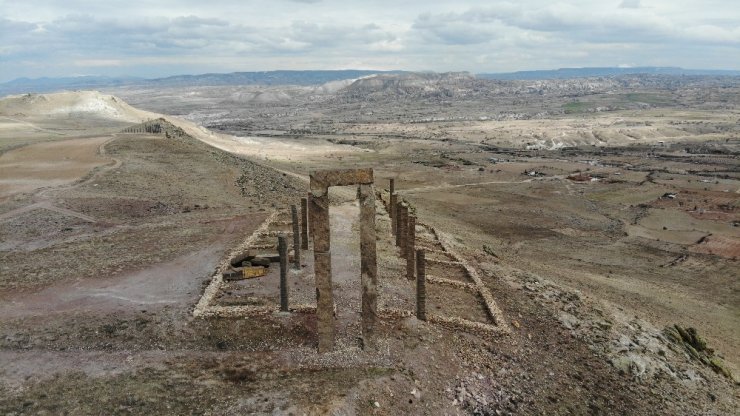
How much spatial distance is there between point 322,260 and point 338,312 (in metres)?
3.63

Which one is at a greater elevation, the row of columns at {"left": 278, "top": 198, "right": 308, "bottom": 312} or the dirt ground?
the row of columns at {"left": 278, "top": 198, "right": 308, "bottom": 312}

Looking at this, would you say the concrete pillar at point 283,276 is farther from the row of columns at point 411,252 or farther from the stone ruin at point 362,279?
the row of columns at point 411,252

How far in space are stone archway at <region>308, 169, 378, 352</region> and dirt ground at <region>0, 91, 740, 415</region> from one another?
2.86 ft

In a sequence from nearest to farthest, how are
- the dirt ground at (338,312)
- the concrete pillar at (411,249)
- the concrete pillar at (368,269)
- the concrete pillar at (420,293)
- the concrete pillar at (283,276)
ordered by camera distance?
the dirt ground at (338,312) < the concrete pillar at (368,269) < the concrete pillar at (283,276) < the concrete pillar at (420,293) < the concrete pillar at (411,249)

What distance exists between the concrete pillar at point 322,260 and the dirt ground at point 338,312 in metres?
0.69

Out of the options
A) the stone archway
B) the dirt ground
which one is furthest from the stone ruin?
the dirt ground

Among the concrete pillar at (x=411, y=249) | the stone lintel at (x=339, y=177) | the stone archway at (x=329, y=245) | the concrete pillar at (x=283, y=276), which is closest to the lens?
the stone lintel at (x=339, y=177)

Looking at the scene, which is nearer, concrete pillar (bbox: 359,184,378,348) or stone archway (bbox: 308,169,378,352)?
stone archway (bbox: 308,169,378,352)

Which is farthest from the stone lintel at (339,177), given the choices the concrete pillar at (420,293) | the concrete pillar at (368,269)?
the concrete pillar at (420,293)

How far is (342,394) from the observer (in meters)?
12.6

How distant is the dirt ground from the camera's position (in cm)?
1312

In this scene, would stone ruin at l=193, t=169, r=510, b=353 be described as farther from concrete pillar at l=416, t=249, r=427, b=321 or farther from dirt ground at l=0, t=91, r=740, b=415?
dirt ground at l=0, t=91, r=740, b=415

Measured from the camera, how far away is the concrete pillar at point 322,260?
14000mm

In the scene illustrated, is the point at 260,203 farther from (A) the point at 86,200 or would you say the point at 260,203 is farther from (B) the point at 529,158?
(B) the point at 529,158
